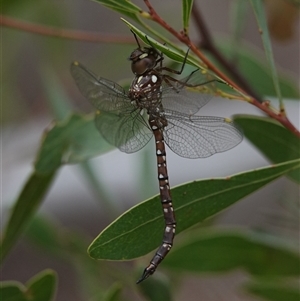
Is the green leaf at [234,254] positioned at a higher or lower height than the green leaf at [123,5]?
lower

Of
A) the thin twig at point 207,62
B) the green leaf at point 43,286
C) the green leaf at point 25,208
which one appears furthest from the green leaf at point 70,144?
the thin twig at point 207,62

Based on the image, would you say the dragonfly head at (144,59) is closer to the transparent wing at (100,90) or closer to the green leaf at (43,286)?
the transparent wing at (100,90)

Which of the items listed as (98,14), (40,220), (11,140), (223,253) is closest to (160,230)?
(223,253)

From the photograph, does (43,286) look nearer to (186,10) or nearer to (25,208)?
(25,208)

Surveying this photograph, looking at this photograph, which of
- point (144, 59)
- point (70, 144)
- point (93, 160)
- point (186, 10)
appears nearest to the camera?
point (186, 10)

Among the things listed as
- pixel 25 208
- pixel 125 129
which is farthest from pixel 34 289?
pixel 125 129
